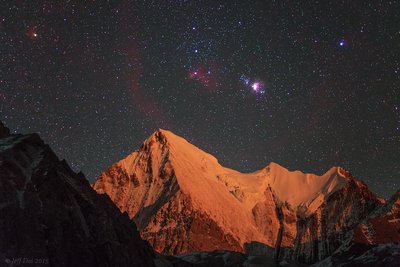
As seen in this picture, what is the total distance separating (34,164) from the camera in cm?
8050

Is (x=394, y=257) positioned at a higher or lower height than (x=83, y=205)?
lower

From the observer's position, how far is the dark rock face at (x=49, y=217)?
65.6m

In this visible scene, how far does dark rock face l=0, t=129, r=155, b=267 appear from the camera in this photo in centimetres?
6556

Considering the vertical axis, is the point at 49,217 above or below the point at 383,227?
above

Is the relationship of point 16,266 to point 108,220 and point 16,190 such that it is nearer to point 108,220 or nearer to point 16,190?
point 16,190

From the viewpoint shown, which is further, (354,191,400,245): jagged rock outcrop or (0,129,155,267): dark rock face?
(354,191,400,245): jagged rock outcrop

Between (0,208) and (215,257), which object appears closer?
(0,208)

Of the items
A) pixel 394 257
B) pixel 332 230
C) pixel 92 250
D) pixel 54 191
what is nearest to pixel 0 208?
pixel 54 191

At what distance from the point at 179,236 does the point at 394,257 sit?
373 ft

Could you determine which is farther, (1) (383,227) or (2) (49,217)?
(1) (383,227)

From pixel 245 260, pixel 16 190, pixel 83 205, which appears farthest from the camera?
pixel 245 260

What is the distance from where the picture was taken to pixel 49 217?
243ft

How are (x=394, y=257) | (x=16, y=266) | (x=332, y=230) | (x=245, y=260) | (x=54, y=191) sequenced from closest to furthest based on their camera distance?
(x=16, y=266)
(x=54, y=191)
(x=394, y=257)
(x=245, y=260)
(x=332, y=230)

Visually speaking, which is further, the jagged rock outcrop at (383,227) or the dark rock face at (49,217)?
the jagged rock outcrop at (383,227)
